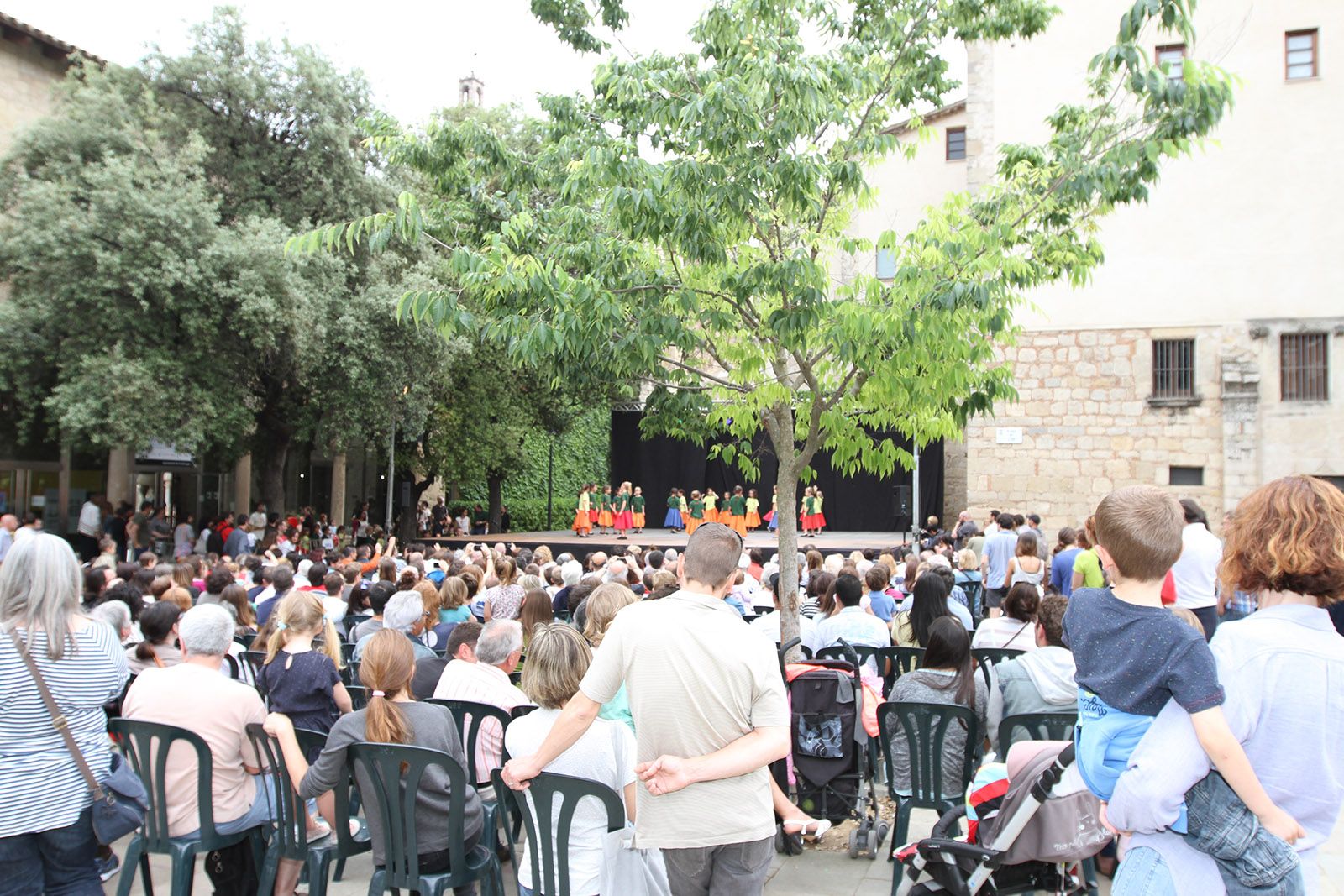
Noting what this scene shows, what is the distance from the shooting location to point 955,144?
25234mm

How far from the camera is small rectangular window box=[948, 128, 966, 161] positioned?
2514 centimetres

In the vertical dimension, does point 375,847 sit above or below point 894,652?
below

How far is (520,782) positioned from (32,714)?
1385mm

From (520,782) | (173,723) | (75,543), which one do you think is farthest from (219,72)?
(520,782)

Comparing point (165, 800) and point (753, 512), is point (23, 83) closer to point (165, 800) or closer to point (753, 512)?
point (753, 512)

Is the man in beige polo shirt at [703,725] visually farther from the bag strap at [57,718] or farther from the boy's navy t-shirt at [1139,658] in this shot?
the bag strap at [57,718]

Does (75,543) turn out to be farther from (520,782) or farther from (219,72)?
(520,782)

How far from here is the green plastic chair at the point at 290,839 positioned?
138 inches

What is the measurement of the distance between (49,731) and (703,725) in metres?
1.85

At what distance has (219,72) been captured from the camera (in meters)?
16.6

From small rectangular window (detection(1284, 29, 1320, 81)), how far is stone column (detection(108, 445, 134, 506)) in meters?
22.2

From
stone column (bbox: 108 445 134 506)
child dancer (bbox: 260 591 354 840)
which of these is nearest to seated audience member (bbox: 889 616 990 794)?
child dancer (bbox: 260 591 354 840)

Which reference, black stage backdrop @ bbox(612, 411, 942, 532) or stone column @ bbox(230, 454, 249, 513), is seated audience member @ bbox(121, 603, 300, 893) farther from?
black stage backdrop @ bbox(612, 411, 942, 532)

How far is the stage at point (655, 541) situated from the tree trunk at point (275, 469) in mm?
3905
